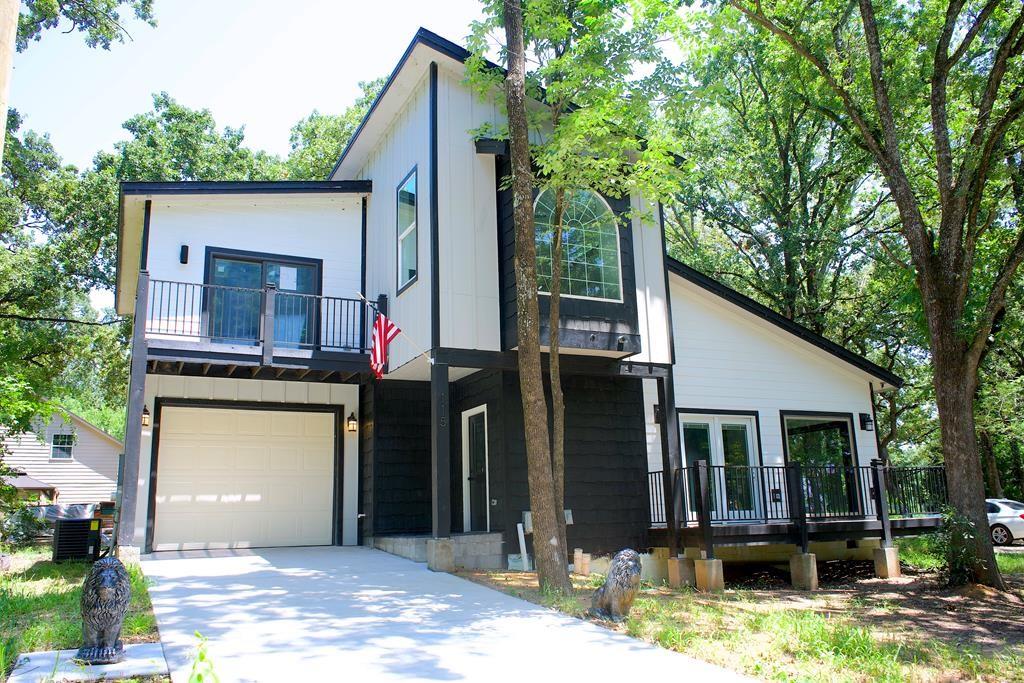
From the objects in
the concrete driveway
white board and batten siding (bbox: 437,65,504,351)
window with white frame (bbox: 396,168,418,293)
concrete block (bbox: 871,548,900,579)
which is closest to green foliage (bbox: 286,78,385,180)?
window with white frame (bbox: 396,168,418,293)

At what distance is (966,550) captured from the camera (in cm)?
974

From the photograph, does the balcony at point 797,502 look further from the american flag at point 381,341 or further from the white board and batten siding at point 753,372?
the american flag at point 381,341

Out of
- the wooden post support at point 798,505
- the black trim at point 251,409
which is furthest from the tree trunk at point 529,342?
the black trim at point 251,409

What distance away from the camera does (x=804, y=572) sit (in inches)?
435

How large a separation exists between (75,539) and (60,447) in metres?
20.3

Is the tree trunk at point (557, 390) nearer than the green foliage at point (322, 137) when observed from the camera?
Yes

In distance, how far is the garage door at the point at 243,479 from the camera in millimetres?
11945

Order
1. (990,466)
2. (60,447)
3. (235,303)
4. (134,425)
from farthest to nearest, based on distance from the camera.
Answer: (60,447) < (990,466) < (235,303) < (134,425)

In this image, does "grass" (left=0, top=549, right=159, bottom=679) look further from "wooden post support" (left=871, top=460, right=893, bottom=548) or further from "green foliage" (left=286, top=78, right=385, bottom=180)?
"green foliage" (left=286, top=78, right=385, bottom=180)

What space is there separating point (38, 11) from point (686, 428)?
1498 centimetres

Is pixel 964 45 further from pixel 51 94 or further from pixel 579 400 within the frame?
pixel 51 94

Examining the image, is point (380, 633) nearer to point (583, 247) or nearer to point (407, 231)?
point (583, 247)

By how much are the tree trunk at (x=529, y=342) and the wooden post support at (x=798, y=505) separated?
4735 mm

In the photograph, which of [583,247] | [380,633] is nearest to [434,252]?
[583,247]
